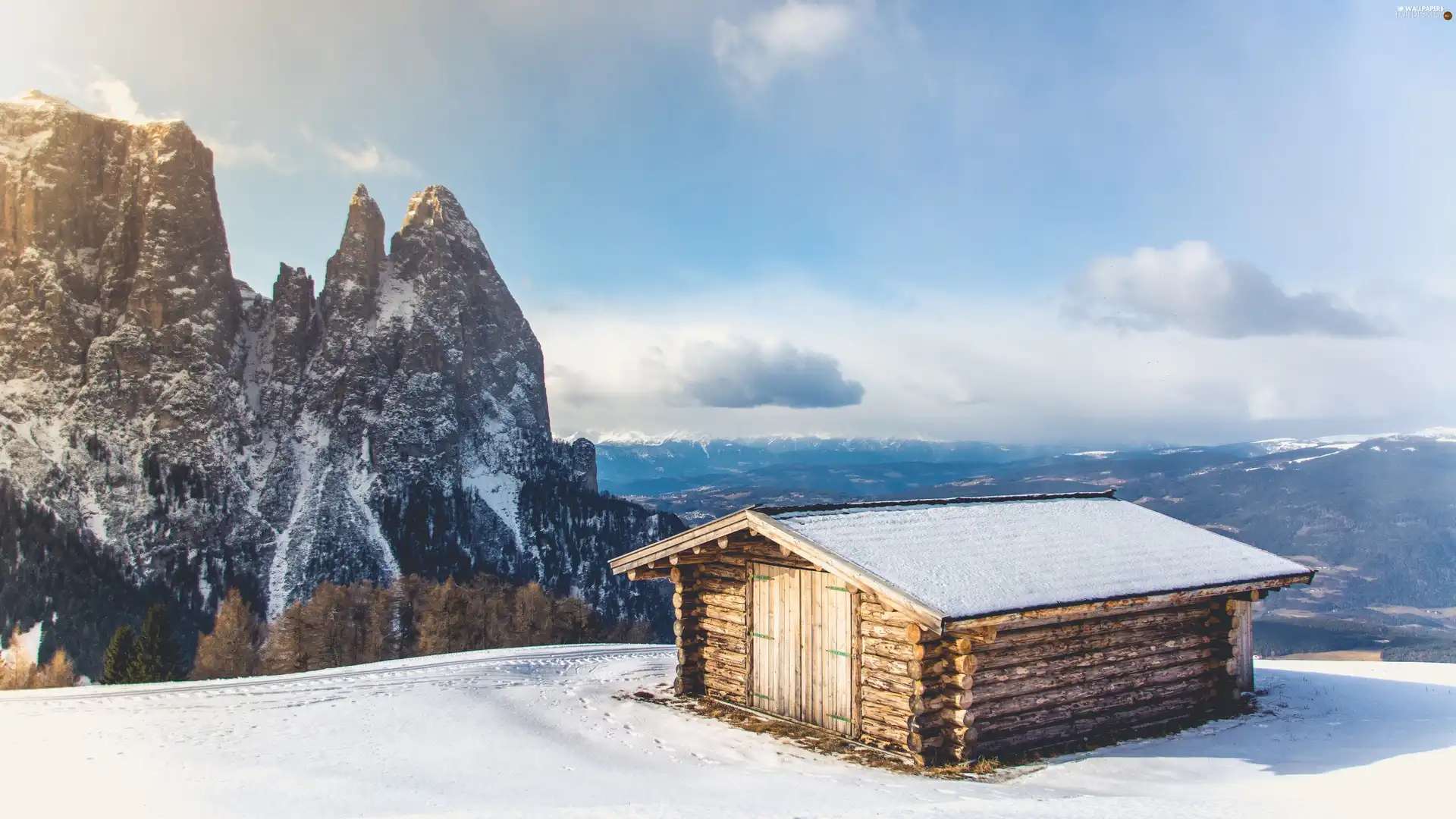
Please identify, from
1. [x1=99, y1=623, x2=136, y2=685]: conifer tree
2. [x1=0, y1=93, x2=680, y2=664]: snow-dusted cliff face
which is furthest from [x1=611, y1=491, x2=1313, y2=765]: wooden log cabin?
[x1=0, y1=93, x2=680, y2=664]: snow-dusted cliff face

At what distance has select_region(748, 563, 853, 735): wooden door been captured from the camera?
52.4ft

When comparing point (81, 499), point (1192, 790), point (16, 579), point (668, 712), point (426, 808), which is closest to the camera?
point (426, 808)

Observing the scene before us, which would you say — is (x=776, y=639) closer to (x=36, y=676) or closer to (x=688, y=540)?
(x=688, y=540)

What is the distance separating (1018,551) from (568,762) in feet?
31.1

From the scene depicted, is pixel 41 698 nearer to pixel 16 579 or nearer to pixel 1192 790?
pixel 1192 790

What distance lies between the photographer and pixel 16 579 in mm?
144000

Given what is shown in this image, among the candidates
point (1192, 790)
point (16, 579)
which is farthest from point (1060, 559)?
point (16, 579)

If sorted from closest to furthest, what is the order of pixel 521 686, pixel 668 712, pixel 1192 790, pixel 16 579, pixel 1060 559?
1. pixel 1192 790
2. pixel 1060 559
3. pixel 668 712
4. pixel 521 686
5. pixel 16 579

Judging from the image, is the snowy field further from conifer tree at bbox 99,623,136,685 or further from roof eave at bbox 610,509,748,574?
conifer tree at bbox 99,623,136,685

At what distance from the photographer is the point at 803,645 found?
16.7 m

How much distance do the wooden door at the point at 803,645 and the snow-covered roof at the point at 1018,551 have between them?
124 centimetres

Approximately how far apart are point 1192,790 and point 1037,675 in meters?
3.12

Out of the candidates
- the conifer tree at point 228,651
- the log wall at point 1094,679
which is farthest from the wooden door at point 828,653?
the conifer tree at point 228,651

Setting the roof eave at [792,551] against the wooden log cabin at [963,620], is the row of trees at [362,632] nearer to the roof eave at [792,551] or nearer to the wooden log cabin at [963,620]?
the roof eave at [792,551]
